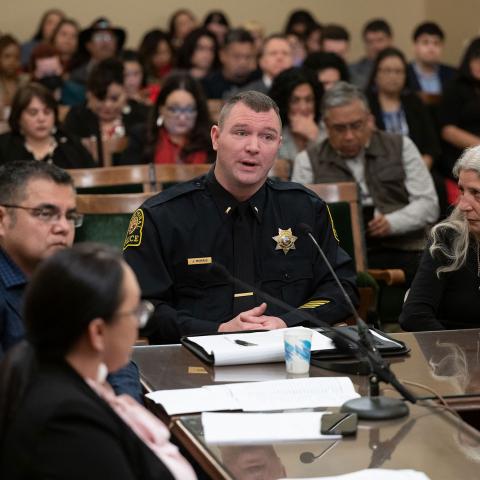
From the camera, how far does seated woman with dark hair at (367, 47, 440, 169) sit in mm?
6746

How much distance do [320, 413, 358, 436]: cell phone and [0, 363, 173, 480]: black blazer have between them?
0.65 m

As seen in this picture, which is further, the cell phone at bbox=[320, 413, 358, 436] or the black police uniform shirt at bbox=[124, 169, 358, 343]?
the black police uniform shirt at bbox=[124, 169, 358, 343]

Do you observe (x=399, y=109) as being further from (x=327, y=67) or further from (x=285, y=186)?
(x=285, y=186)

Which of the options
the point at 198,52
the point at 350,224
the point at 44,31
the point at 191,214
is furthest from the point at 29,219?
the point at 44,31

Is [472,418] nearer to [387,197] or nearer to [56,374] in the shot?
[56,374]

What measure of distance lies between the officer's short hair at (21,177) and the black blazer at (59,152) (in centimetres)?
273

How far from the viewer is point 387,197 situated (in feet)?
17.0

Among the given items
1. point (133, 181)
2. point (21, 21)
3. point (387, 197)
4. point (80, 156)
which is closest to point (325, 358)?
point (133, 181)

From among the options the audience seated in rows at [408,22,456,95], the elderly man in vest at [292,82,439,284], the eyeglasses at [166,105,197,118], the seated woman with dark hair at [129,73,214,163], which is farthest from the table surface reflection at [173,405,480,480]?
the audience seated in rows at [408,22,456,95]

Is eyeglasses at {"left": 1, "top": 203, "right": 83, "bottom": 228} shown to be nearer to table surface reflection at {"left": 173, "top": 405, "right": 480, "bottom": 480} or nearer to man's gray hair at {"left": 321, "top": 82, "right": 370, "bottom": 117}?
table surface reflection at {"left": 173, "top": 405, "right": 480, "bottom": 480}

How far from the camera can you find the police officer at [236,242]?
343cm

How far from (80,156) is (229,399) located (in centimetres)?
358

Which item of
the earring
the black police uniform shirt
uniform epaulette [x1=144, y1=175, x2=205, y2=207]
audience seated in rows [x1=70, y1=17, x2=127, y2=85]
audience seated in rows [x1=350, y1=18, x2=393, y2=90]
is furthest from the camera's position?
audience seated in rows [x1=350, y1=18, x2=393, y2=90]

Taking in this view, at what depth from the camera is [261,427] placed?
221cm
